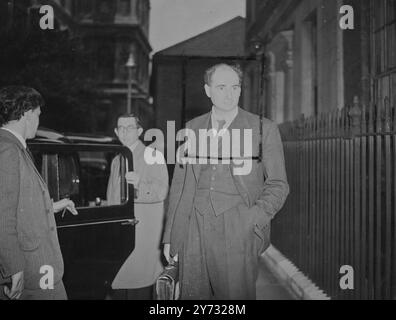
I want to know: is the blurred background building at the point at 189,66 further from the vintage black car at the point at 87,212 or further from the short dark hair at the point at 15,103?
the short dark hair at the point at 15,103

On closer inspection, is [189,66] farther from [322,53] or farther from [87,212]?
[322,53]

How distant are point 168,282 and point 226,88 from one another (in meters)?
1.28

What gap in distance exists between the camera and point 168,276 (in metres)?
2.31

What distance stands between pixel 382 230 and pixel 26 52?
3107mm

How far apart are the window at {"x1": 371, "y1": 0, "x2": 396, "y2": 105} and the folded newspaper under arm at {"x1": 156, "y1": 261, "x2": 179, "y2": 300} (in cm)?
241

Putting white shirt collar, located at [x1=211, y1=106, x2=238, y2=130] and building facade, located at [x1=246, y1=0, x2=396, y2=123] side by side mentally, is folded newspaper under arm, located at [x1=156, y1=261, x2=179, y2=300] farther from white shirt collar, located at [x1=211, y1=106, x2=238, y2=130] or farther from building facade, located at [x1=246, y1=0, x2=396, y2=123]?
building facade, located at [x1=246, y1=0, x2=396, y2=123]

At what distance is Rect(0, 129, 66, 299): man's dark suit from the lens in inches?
Result: 72.2

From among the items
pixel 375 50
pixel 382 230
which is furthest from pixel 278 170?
pixel 375 50

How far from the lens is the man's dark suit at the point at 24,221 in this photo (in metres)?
1.83

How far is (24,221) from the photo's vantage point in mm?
1959

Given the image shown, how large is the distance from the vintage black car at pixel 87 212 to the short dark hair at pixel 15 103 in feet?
1.00

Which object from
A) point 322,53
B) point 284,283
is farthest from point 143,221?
point 322,53

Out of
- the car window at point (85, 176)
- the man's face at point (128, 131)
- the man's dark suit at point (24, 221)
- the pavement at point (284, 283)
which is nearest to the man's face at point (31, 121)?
the man's dark suit at point (24, 221)
